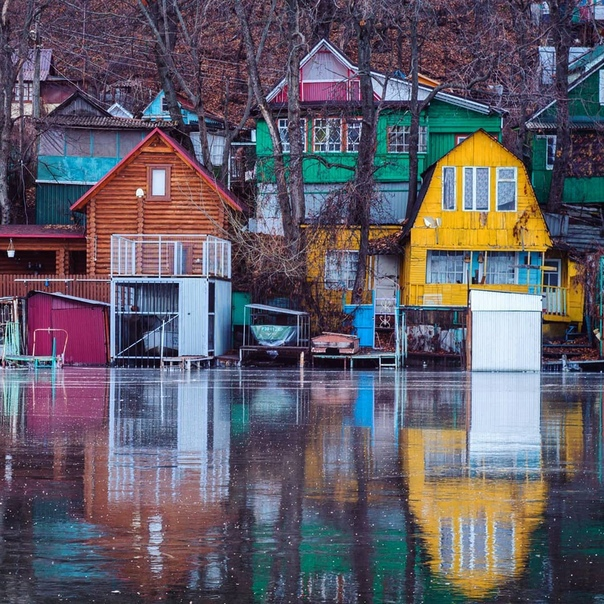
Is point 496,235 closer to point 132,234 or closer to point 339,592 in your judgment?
point 132,234

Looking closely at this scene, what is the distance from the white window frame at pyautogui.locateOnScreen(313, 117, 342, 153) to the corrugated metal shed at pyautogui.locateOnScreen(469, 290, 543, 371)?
16.6 metres

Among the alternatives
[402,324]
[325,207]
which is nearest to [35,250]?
[325,207]

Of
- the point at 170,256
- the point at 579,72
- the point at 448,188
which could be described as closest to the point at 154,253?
the point at 170,256

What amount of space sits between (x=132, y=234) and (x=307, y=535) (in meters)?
35.2

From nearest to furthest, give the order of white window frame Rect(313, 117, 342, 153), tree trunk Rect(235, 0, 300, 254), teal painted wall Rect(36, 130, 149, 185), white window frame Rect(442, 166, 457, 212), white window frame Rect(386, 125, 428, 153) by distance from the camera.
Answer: tree trunk Rect(235, 0, 300, 254), white window frame Rect(442, 166, 457, 212), white window frame Rect(313, 117, 342, 153), white window frame Rect(386, 125, 428, 153), teal painted wall Rect(36, 130, 149, 185)

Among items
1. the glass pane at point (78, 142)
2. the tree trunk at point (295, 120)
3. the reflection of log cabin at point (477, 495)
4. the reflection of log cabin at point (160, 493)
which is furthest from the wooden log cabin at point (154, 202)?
the reflection of log cabin at point (477, 495)

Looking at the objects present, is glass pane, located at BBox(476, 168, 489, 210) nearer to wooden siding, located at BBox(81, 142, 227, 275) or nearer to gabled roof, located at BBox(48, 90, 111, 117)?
wooden siding, located at BBox(81, 142, 227, 275)

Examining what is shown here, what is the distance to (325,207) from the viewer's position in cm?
4478

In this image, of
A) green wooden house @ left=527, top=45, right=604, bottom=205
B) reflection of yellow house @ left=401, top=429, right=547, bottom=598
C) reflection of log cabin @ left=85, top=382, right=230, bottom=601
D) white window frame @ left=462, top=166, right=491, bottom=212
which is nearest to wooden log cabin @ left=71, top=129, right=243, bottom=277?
white window frame @ left=462, top=166, right=491, bottom=212

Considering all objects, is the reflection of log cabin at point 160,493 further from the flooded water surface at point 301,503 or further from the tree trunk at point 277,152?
the tree trunk at point 277,152

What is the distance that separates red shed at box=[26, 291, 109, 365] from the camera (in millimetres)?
40000

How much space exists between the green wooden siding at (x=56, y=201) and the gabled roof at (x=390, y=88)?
10.3m

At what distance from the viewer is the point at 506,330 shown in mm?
35906

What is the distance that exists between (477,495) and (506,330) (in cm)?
2493
